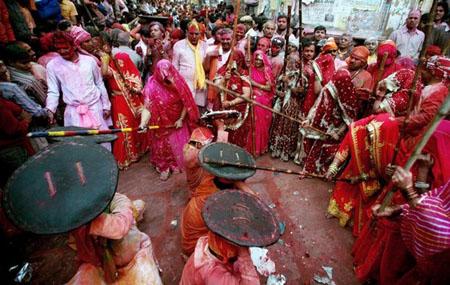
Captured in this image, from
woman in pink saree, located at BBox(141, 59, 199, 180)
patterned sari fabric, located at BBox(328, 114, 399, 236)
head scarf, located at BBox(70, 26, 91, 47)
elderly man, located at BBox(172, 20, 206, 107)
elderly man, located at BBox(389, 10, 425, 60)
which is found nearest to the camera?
patterned sari fabric, located at BBox(328, 114, 399, 236)

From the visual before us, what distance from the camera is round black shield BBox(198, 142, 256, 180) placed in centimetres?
244

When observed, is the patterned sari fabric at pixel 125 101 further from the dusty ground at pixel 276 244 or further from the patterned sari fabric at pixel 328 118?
the patterned sari fabric at pixel 328 118

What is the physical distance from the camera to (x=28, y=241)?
10.9 ft

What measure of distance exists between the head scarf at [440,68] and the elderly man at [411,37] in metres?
5.31

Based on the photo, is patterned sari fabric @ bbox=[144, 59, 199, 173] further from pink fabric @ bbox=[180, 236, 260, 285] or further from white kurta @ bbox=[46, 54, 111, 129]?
pink fabric @ bbox=[180, 236, 260, 285]

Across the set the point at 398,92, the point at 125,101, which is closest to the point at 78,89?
the point at 125,101

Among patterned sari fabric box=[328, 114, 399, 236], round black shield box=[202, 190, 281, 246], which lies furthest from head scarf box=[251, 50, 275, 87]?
round black shield box=[202, 190, 281, 246]

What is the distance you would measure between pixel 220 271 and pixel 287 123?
382 cm

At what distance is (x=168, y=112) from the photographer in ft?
14.5

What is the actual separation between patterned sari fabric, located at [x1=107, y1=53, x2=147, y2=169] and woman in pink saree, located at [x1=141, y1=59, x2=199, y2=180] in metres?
0.59

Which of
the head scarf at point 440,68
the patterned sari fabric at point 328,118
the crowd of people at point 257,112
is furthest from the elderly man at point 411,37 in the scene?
the head scarf at point 440,68

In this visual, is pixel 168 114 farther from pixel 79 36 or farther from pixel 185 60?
pixel 79 36

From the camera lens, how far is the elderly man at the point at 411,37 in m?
6.73

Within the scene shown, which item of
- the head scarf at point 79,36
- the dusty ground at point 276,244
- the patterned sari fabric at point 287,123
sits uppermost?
the head scarf at point 79,36
